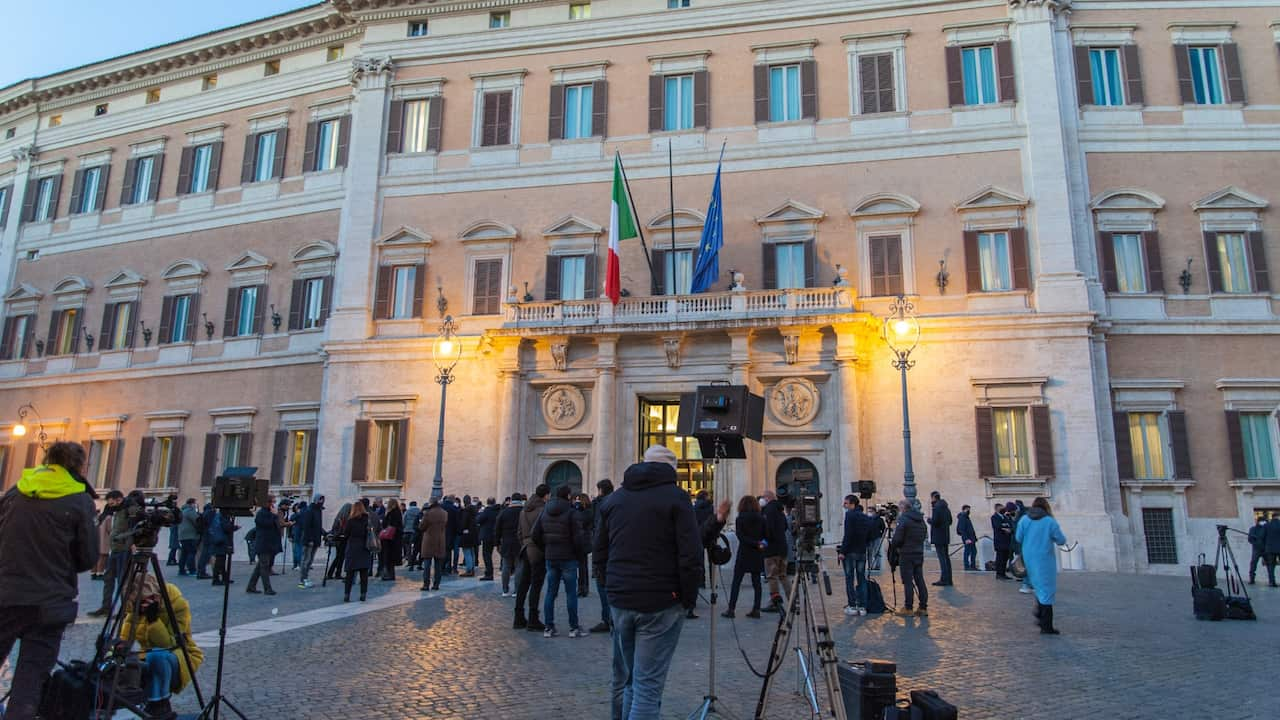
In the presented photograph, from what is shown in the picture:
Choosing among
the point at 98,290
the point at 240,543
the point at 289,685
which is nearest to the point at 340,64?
the point at 98,290

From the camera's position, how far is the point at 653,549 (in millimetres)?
4945

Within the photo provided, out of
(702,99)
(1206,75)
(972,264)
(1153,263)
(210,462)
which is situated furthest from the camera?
(210,462)

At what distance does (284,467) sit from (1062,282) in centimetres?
2159

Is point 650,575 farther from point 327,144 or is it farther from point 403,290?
point 327,144

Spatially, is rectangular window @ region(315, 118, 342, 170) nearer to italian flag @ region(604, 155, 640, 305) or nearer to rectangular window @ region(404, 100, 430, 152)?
rectangular window @ region(404, 100, 430, 152)

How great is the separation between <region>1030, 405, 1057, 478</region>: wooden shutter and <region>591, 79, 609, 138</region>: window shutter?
13738mm

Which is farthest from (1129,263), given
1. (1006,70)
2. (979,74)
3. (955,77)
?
(955,77)

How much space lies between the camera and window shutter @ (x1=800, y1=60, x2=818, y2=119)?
23.1 meters

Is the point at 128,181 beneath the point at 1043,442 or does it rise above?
above

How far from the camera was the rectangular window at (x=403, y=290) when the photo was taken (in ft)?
79.9

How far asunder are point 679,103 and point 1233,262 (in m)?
14.8

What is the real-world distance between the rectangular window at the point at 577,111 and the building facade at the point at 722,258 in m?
0.09

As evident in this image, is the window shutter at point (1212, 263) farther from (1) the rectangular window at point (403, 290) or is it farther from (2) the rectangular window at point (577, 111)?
(1) the rectangular window at point (403, 290)

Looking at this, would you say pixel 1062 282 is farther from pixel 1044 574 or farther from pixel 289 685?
pixel 289 685
